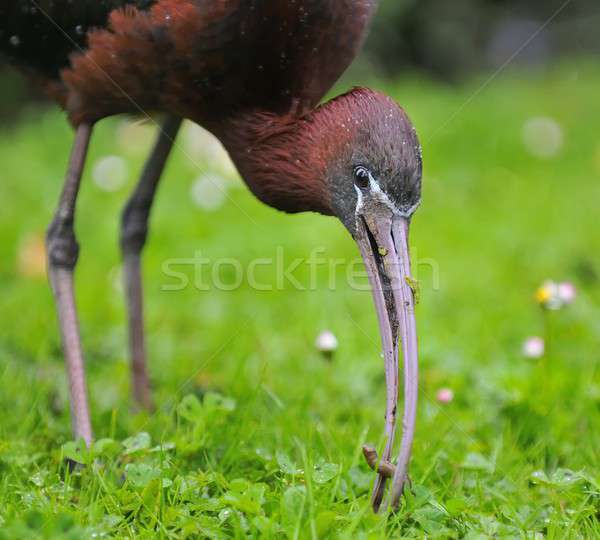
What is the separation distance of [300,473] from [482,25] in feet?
25.0

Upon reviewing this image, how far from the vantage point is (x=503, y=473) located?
115 inches

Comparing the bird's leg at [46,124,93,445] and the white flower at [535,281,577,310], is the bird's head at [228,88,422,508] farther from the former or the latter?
the white flower at [535,281,577,310]

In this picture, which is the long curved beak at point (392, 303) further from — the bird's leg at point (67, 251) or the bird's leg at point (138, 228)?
the bird's leg at point (138, 228)

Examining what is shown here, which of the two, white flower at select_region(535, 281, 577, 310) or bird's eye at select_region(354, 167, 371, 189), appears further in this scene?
white flower at select_region(535, 281, 577, 310)

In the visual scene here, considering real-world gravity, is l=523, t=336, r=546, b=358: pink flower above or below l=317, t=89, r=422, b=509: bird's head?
below

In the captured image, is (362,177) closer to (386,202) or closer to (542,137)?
(386,202)

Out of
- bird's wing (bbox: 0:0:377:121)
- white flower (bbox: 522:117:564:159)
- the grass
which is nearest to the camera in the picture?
the grass

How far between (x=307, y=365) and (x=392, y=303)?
131 centimetres

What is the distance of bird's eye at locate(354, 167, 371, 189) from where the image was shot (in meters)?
2.84

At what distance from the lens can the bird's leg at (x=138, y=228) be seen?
379 centimetres

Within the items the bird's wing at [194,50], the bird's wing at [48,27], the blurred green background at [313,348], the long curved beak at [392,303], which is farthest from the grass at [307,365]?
the bird's wing at [48,27]

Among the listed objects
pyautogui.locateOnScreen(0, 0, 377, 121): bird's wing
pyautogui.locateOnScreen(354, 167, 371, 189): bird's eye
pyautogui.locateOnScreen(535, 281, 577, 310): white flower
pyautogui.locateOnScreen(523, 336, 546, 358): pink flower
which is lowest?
pyautogui.locateOnScreen(523, 336, 546, 358): pink flower

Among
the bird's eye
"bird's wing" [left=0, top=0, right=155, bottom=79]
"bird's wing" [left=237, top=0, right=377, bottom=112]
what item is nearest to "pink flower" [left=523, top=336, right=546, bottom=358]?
the bird's eye

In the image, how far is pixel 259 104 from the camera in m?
3.24
